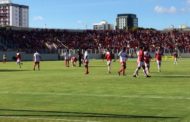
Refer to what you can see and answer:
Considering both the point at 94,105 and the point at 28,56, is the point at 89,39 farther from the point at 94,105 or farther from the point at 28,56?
the point at 94,105

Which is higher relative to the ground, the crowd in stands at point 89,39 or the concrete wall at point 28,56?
the crowd in stands at point 89,39

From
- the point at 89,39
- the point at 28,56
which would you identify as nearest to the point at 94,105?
the point at 28,56

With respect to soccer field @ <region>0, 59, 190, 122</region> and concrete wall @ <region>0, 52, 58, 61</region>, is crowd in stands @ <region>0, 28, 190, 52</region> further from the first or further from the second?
soccer field @ <region>0, 59, 190, 122</region>

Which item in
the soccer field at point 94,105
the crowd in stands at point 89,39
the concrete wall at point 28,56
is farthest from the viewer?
the crowd in stands at point 89,39

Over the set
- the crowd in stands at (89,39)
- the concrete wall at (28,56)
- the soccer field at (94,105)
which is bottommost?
the soccer field at (94,105)

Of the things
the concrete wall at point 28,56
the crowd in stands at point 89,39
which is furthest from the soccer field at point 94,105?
the crowd in stands at point 89,39

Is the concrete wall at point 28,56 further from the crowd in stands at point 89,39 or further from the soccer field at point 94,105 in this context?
the soccer field at point 94,105

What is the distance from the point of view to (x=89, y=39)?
11619 cm

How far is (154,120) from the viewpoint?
13.1 m

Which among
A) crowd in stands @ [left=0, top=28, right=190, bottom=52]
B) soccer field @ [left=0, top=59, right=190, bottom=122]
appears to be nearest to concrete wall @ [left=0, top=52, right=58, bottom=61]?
crowd in stands @ [left=0, top=28, right=190, bottom=52]

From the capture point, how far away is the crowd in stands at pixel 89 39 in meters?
107

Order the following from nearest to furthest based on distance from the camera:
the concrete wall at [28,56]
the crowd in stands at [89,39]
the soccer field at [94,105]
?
the soccer field at [94,105] → the concrete wall at [28,56] → the crowd in stands at [89,39]

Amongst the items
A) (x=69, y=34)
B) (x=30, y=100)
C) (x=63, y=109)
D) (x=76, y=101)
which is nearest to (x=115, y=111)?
(x=63, y=109)

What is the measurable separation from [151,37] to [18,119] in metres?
106
